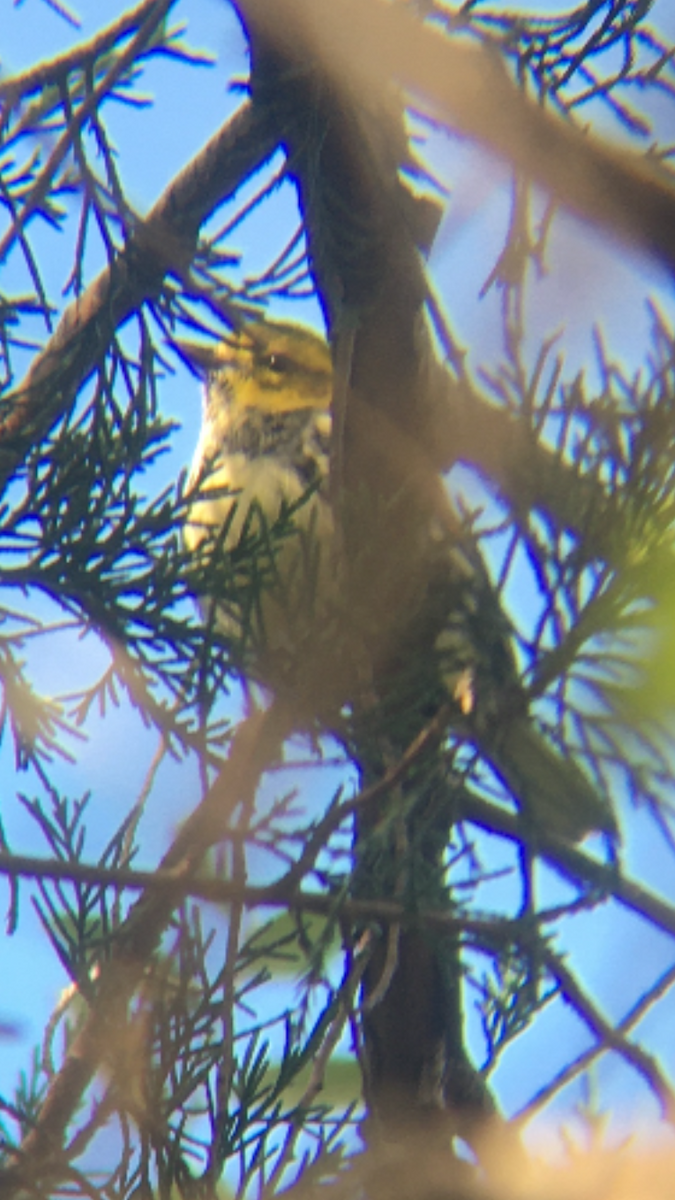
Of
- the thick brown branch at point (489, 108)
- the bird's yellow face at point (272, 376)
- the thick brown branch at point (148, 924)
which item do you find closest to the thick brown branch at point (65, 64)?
the thick brown branch at point (489, 108)

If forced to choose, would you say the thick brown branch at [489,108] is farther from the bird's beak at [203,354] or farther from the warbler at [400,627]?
the bird's beak at [203,354]

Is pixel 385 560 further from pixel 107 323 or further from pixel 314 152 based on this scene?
pixel 314 152

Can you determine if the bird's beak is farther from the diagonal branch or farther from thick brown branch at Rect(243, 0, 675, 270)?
thick brown branch at Rect(243, 0, 675, 270)

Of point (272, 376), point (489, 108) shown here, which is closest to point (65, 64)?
point (489, 108)

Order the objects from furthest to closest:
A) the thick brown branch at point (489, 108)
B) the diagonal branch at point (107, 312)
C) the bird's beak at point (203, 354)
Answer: the bird's beak at point (203, 354) < the diagonal branch at point (107, 312) < the thick brown branch at point (489, 108)

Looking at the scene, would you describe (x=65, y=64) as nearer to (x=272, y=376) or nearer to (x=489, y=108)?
(x=489, y=108)

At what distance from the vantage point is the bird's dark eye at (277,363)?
12.3 feet

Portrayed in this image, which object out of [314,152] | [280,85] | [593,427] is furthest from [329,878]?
[280,85]

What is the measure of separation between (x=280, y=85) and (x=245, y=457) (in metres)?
1.30

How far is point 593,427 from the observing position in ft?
5.36

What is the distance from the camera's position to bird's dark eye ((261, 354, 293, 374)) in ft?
12.3

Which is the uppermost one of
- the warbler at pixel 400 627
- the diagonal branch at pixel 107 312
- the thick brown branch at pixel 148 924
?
the diagonal branch at pixel 107 312

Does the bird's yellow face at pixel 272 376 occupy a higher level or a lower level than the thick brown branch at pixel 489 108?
higher

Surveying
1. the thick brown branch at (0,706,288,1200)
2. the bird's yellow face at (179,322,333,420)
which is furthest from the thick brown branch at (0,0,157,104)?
the bird's yellow face at (179,322,333,420)
